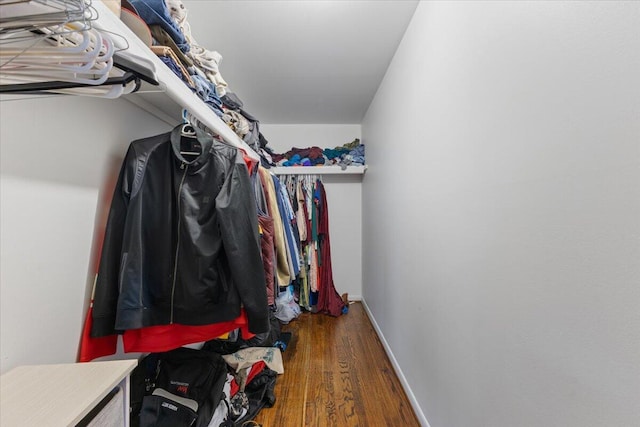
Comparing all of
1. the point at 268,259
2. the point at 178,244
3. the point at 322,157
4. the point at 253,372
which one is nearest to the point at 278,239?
the point at 268,259

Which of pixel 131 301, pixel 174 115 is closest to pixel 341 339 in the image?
pixel 131 301

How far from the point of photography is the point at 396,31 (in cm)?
163

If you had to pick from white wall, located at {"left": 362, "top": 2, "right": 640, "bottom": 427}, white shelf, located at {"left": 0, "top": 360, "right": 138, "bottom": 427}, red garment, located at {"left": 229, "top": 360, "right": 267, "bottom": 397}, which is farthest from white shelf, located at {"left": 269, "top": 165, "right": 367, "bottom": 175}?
white shelf, located at {"left": 0, "top": 360, "right": 138, "bottom": 427}

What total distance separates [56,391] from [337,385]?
1.54 meters

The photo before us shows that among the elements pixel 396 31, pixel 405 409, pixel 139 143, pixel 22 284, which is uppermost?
pixel 396 31

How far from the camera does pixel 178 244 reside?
3.40 ft

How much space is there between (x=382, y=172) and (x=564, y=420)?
1904mm

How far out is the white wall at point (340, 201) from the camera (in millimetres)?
3314

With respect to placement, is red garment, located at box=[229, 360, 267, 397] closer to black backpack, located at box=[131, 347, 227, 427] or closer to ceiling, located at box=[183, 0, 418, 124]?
black backpack, located at box=[131, 347, 227, 427]

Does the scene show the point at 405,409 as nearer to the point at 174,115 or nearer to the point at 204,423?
the point at 204,423

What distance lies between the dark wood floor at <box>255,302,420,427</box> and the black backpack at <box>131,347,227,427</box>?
0.43 meters

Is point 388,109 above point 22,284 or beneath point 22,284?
above

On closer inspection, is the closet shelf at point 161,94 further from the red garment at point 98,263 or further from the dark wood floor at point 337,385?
the dark wood floor at point 337,385

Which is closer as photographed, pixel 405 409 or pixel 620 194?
pixel 620 194
